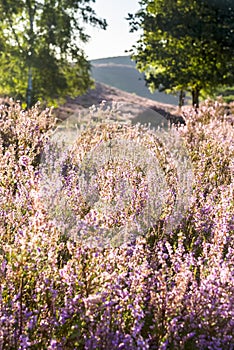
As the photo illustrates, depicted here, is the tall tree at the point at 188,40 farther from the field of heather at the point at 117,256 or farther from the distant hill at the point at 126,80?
the distant hill at the point at 126,80

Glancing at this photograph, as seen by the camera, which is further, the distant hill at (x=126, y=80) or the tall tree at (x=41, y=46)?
the distant hill at (x=126, y=80)

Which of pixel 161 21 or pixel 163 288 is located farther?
pixel 161 21

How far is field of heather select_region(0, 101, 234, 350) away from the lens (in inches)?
88.1

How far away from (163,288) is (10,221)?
1.40 metres

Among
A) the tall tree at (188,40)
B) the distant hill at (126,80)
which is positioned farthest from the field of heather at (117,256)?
the distant hill at (126,80)

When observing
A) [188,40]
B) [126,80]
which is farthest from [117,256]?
[126,80]

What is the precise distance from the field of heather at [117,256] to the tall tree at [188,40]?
11768 mm

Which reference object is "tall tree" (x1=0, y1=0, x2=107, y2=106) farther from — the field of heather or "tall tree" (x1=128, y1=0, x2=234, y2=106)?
the field of heather

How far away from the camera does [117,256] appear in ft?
8.22

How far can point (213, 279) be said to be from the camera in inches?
92.9

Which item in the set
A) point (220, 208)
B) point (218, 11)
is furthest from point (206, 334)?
point (218, 11)

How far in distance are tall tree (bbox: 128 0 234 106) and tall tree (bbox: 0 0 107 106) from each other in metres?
2.79

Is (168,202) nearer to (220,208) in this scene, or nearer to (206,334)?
(220,208)

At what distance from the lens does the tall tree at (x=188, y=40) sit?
16.5m
